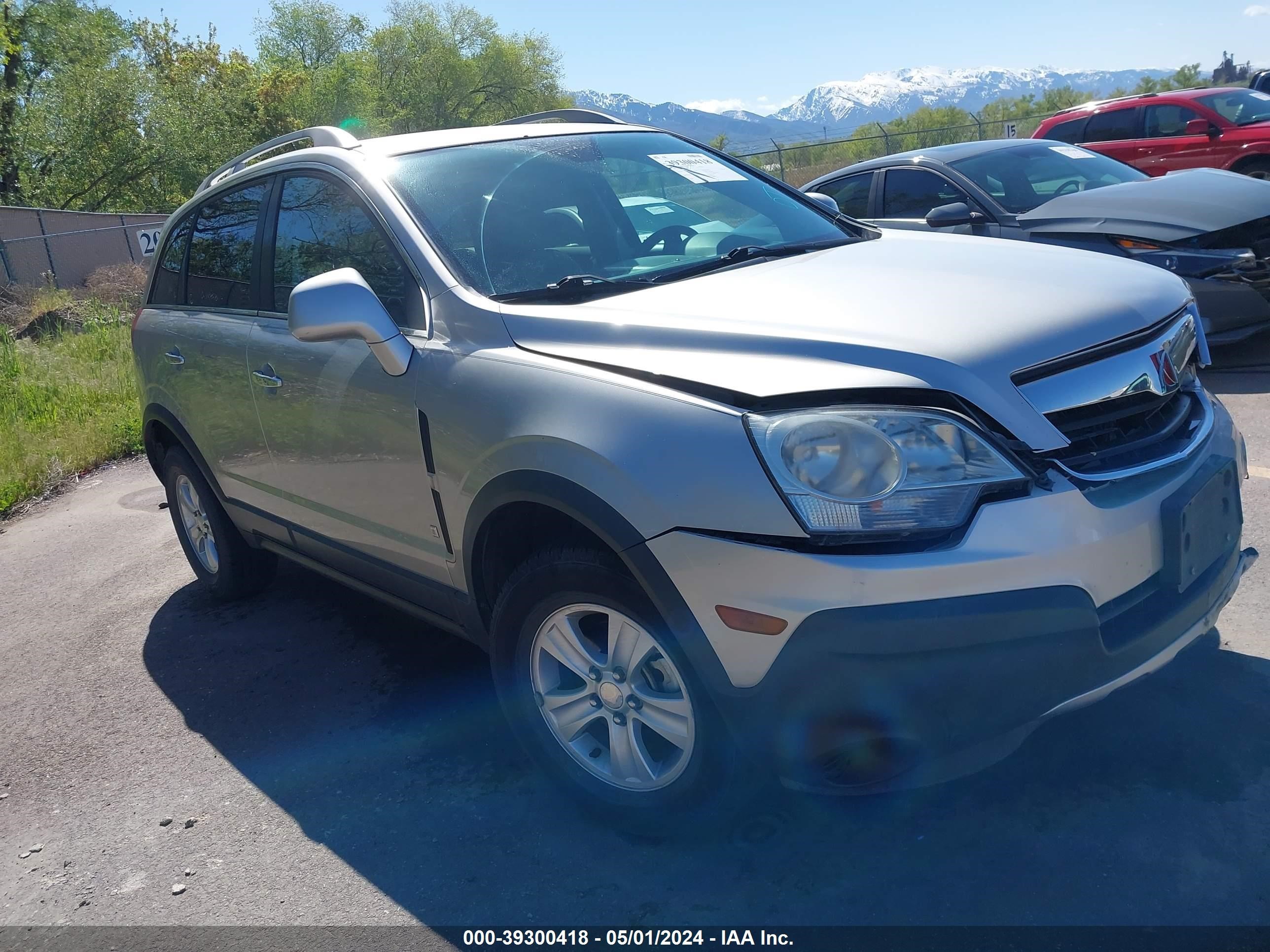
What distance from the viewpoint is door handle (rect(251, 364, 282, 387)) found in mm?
3779

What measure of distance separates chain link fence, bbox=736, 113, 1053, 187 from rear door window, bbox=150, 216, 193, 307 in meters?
23.9

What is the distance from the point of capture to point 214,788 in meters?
3.50

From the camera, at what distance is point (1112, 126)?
41.7 ft

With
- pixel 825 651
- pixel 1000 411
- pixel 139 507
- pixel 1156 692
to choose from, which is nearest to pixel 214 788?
pixel 825 651

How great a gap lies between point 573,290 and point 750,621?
4.02 ft

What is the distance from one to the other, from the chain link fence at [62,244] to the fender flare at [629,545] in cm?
2232

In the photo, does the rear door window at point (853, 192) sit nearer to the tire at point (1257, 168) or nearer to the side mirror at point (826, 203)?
the side mirror at point (826, 203)

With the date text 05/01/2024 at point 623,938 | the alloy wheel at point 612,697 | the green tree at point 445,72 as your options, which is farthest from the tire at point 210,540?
the green tree at point 445,72

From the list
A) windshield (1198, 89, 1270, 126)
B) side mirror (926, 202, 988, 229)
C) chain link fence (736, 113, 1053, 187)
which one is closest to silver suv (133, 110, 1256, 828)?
side mirror (926, 202, 988, 229)

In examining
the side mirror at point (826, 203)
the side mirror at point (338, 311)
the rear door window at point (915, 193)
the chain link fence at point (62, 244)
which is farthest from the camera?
the chain link fence at point (62, 244)

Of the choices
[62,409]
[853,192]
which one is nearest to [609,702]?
[853,192]

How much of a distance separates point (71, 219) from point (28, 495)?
989 inches

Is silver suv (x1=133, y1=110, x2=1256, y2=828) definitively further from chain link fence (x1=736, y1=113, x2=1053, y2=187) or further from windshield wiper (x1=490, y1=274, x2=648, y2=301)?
chain link fence (x1=736, y1=113, x2=1053, y2=187)

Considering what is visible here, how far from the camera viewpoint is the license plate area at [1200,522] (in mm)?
2383
